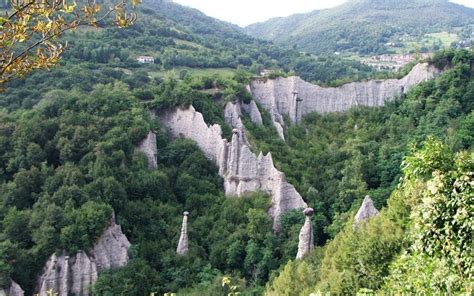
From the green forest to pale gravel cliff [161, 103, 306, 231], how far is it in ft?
2.00

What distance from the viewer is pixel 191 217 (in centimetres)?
3203

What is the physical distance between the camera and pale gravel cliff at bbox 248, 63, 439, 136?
43656mm

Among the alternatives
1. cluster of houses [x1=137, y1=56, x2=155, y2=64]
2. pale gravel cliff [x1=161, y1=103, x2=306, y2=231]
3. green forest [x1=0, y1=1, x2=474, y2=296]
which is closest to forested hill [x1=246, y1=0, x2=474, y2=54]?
cluster of houses [x1=137, y1=56, x2=155, y2=64]

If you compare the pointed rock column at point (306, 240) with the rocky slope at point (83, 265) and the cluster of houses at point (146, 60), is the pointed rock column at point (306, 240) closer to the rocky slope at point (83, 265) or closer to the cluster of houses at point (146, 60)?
the rocky slope at point (83, 265)

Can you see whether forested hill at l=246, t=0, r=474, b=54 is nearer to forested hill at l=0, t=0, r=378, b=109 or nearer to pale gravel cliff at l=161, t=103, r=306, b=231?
forested hill at l=0, t=0, r=378, b=109

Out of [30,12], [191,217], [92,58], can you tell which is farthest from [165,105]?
[30,12]

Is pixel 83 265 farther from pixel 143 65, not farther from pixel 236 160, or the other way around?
pixel 143 65

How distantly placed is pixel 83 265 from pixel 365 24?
13198cm

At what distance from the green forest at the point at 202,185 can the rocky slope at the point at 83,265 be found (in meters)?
0.43

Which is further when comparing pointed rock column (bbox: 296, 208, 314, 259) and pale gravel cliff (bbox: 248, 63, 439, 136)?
pale gravel cliff (bbox: 248, 63, 439, 136)

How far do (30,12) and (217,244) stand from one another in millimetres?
23724

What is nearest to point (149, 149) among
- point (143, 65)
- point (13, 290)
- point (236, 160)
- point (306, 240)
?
point (236, 160)

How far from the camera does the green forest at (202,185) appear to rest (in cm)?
2406

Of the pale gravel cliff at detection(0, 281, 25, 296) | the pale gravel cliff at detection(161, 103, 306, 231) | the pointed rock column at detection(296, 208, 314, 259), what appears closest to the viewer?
the pale gravel cliff at detection(0, 281, 25, 296)
